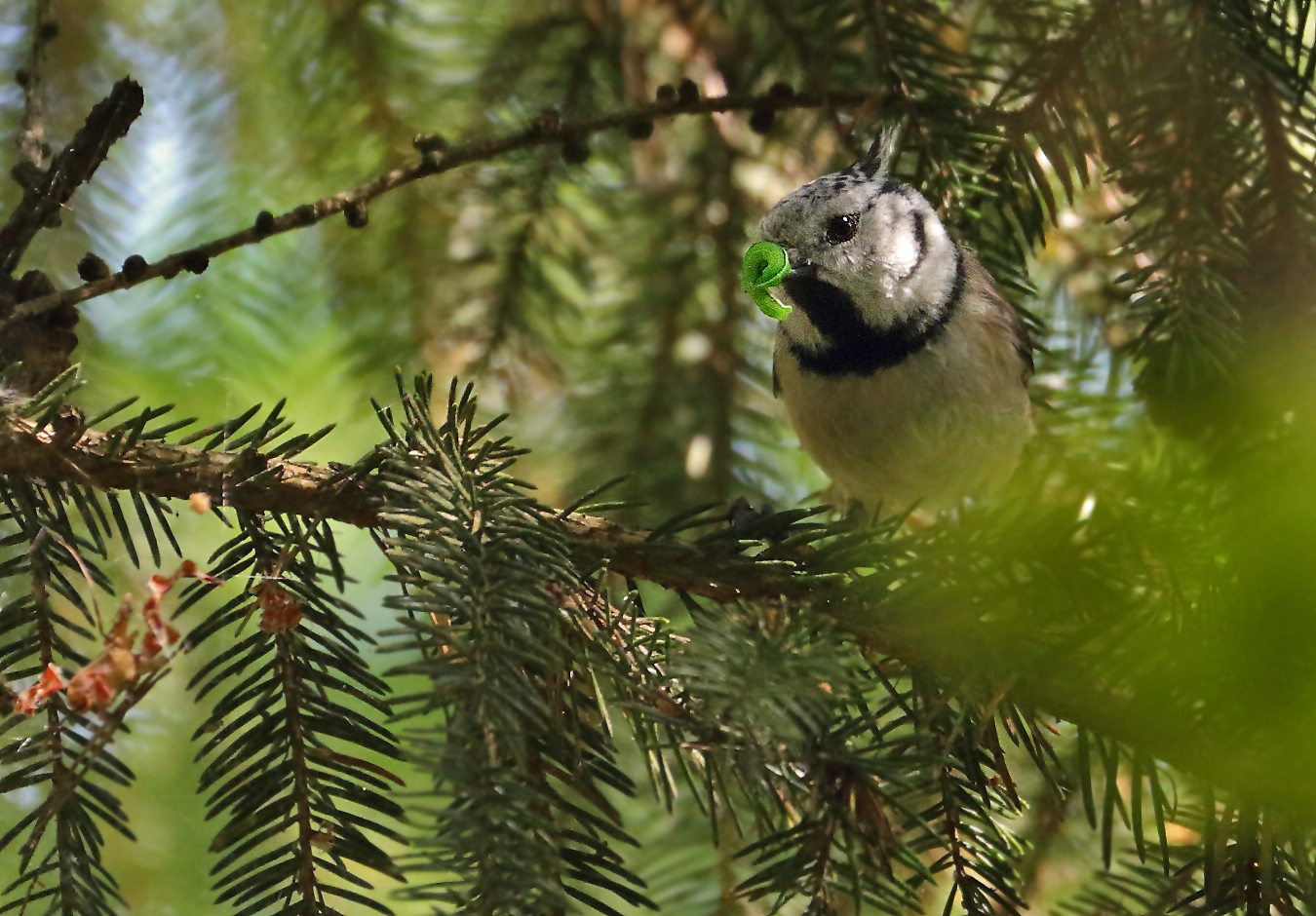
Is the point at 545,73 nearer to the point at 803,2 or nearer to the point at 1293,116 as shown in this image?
the point at 803,2

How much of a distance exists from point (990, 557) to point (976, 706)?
132 mm

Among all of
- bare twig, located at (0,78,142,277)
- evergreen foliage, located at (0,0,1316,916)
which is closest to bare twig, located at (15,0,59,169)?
evergreen foliage, located at (0,0,1316,916)

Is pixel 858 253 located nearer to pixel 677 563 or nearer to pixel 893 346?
pixel 893 346

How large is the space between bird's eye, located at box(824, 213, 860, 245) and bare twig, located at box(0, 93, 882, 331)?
1.29 feet

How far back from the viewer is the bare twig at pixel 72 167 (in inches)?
42.9

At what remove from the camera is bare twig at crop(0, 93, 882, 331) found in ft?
3.54

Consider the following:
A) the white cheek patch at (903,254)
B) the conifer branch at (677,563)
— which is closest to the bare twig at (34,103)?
the conifer branch at (677,563)

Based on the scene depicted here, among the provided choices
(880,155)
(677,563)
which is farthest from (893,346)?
(677,563)

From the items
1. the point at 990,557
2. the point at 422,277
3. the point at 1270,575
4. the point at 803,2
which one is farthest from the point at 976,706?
the point at 422,277

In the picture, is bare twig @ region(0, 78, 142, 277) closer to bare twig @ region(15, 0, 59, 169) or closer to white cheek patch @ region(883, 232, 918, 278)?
bare twig @ region(15, 0, 59, 169)

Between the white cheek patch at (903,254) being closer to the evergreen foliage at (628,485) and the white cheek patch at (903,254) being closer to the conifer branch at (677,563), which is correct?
the evergreen foliage at (628,485)

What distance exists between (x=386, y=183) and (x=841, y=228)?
2.91 ft

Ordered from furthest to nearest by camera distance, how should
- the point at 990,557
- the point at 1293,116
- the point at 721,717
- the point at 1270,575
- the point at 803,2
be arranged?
the point at 803,2
the point at 1293,116
the point at 990,557
the point at 721,717
the point at 1270,575

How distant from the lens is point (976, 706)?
101 cm
